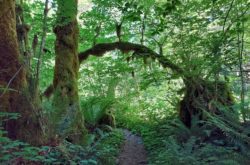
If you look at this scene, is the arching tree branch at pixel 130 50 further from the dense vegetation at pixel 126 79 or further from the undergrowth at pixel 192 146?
the undergrowth at pixel 192 146

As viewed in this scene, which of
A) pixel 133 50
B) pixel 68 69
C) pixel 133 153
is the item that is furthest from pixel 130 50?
pixel 133 153

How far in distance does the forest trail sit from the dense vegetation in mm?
165

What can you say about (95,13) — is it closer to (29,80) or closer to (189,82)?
(189,82)

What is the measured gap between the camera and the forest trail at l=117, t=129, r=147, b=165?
552cm

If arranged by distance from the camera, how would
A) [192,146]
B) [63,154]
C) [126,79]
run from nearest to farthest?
[63,154] < [192,146] < [126,79]

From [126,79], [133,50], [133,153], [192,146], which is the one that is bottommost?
[133,153]

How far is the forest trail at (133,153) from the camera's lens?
552cm

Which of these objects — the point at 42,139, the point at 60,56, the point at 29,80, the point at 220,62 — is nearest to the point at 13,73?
the point at 29,80

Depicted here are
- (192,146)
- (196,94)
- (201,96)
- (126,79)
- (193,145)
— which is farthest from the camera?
(126,79)

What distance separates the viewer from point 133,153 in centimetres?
618

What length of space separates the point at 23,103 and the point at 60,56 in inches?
115

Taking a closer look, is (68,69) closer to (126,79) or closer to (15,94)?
(15,94)

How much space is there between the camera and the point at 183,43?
6945 millimetres

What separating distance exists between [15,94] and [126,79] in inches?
320
